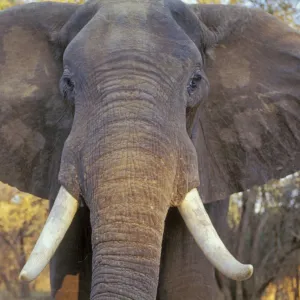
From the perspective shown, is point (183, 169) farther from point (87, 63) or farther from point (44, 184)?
point (44, 184)

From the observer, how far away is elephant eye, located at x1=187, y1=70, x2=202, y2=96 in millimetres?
Answer: 3705

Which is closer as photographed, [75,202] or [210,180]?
[75,202]

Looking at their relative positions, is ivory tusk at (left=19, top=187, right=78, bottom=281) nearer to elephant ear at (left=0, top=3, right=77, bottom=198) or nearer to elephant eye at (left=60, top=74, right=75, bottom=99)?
elephant eye at (left=60, top=74, right=75, bottom=99)

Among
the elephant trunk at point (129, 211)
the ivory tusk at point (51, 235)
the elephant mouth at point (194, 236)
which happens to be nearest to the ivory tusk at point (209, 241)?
the elephant mouth at point (194, 236)

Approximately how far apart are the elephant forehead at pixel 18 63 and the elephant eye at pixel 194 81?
89 cm

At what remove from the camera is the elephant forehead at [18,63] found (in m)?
4.18

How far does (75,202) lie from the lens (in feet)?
10.9

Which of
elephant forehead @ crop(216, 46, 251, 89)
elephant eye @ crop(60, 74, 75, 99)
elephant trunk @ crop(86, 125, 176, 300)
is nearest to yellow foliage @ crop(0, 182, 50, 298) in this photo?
elephant forehead @ crop(216, 46, 251, 89)

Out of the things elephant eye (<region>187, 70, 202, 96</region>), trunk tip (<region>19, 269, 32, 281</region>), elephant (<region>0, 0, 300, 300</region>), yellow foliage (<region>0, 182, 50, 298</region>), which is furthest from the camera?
Answer: yellow foliage (<region>0, 182, 50, 298</region>)

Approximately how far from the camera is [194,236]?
3.26 m

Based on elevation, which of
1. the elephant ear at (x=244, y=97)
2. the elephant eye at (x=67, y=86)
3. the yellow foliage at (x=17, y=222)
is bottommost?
the yellow foliage at (x=17, y=222)

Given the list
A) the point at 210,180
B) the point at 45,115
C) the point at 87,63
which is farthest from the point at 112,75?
the point at 210,180

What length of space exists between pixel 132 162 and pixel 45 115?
1.13 metres

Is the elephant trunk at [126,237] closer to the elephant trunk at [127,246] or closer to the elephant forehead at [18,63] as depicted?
the elephant trunk at [127,246]
